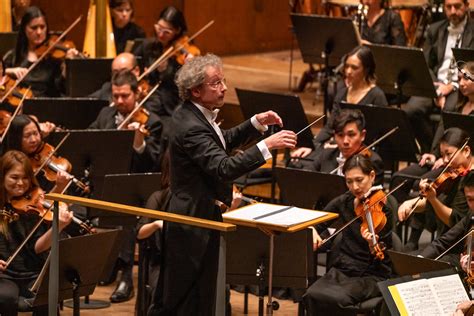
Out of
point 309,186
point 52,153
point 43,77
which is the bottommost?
point 309,186

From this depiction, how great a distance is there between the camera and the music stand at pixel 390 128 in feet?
21.0

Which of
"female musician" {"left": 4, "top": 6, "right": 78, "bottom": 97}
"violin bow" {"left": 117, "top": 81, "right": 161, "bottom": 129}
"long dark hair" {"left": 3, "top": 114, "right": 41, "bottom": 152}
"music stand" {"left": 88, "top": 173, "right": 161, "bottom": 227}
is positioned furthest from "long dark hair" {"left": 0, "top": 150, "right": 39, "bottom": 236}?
"female musician" {"left": 4, "top": 6, "right": 78, "bottom": 97}

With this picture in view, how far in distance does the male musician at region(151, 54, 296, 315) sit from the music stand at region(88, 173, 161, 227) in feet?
3.60

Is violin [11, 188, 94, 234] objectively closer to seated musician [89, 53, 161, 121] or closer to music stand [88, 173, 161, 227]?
music stand [88, 173, 161, 227]

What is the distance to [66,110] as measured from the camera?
6.97m

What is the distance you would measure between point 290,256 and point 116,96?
2030mm

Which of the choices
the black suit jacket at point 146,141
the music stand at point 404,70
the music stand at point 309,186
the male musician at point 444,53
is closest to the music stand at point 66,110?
the black suit jacket at point 146,141

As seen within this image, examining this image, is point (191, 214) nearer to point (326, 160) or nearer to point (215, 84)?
point (215, 84)

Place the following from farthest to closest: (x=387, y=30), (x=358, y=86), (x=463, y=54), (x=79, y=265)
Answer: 1. (x=387, y=30)
2. (x=358, y=86)
3. (x=463, y=54)
4. (x=79, y=265)

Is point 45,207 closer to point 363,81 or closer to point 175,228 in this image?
point 175,228

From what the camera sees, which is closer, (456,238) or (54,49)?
(456,238)

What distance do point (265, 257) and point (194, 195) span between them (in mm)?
706

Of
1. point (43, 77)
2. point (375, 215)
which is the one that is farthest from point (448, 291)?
point (43, 77)

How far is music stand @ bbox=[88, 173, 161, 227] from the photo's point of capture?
5.71 m
